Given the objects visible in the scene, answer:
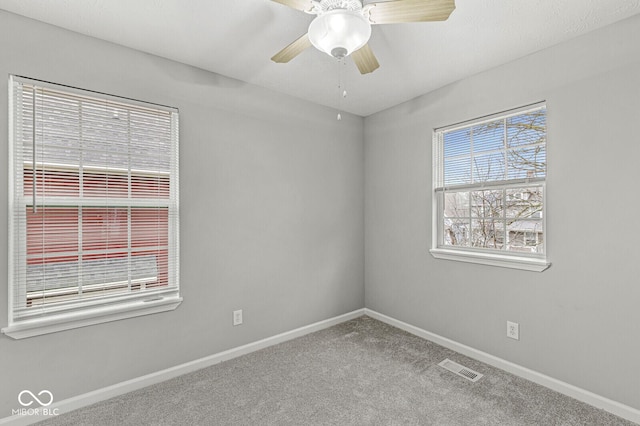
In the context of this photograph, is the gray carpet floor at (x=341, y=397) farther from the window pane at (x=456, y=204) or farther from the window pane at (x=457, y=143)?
the window pane at (x=457, y=143)

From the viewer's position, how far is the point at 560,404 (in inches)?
80.3

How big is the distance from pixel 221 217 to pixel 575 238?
266 cm

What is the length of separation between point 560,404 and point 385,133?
273 centimetres

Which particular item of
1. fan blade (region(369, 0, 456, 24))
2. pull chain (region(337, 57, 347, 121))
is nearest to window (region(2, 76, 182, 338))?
pull chain (region(337, 57, 347, 121))

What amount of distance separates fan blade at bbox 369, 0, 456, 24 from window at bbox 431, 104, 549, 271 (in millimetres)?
1409

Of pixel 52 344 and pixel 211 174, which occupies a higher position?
pixel 211 174

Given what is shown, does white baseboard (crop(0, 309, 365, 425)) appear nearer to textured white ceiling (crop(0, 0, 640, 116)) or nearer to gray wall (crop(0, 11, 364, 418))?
gray wall (crop(0, 11, 364, 418))

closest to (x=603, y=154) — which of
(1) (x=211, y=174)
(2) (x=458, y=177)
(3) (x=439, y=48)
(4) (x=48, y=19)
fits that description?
(2) (x=458, y=177)

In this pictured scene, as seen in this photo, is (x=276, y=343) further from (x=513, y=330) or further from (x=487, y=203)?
(x=487, y=203)

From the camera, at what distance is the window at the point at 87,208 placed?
1.89 m

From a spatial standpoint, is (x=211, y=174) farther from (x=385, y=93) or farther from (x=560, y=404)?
(x=560, y=404)

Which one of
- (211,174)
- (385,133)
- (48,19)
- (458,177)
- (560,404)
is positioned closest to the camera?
(48,19)

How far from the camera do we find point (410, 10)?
1425 mm

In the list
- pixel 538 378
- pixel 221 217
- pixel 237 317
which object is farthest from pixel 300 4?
pixel 538 378
